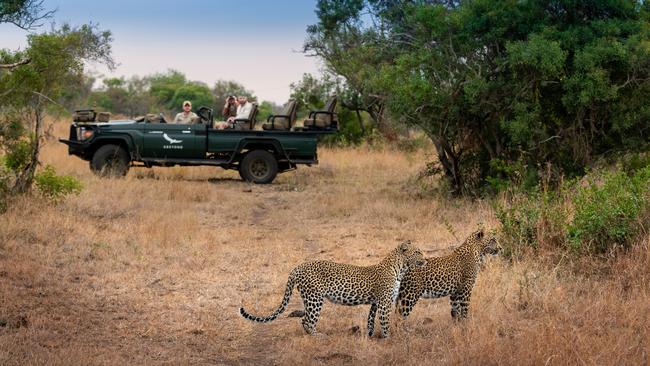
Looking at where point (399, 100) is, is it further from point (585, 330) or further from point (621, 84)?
point (585, 330)

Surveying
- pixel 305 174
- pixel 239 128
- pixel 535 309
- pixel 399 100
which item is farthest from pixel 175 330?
pixel 305 174

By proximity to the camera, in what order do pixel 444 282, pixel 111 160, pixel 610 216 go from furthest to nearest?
pixel 111 160 < pixel 610 216 < pixel 444 282

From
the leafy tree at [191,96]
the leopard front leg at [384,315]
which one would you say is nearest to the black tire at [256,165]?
the leopard front leg at [384,315]

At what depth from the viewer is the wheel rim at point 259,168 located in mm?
20438

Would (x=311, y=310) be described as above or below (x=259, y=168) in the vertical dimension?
below

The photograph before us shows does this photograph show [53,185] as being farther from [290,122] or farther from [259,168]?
[290,122]

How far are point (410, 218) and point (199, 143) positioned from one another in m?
7.06

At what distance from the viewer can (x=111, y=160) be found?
19766 millimetres

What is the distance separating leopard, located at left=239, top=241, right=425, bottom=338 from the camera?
7.56 metres

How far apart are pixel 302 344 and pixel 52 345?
2.10m

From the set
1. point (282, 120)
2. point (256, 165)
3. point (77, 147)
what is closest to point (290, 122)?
point (282, 120)

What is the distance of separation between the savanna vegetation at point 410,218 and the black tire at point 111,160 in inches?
17.5

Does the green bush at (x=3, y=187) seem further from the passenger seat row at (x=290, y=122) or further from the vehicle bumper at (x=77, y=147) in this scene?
the passenger seat row at (x=290, y=122)

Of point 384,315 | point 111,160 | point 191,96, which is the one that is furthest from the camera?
point 191,96
